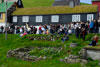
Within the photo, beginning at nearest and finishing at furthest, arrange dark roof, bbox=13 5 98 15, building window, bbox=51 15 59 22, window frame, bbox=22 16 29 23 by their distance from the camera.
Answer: dark roof, bbox=13 5 98 15, building window, bbox=51 15 59 22, window frame, bbox=22 16 29 23

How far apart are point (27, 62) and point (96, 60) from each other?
698 cm

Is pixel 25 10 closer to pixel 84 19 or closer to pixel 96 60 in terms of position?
pixel 84 19

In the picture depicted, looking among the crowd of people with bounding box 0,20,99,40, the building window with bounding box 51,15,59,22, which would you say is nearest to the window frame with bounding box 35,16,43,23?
the building window with bounding box 51,15,59,22

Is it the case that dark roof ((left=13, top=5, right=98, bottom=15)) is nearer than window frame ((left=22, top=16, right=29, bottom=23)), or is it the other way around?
dark roof ((left=13, top=5, right=98, bottom=15))

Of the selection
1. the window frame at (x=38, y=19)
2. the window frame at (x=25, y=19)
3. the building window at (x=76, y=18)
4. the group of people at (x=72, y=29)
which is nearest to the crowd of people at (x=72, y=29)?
the group of people at (x=72, y=29)

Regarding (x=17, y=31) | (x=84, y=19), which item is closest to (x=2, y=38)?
(x=17, y=31)

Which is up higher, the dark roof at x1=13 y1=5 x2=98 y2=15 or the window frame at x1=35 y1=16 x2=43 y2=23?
the dark roof at x1=13 y1=5 x2=98 y2=15

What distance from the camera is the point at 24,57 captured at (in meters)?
26.1

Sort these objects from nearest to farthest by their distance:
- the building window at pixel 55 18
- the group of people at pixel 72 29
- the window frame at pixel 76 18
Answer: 1. the group of people at pixel 72 29
2. the window frame at pixel 76 18
3. the building window at pixel 55 18

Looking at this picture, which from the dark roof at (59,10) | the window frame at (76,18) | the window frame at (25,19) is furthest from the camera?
the window frame at (25,19)

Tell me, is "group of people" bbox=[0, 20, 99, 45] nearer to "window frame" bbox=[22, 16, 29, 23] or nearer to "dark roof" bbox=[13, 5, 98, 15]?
"dark roof" bbox=[13, 5, 98, 15]

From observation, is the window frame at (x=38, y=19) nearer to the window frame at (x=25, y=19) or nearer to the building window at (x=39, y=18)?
the building window at (x=39, y=18)

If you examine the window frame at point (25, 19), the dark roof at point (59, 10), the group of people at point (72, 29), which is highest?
the dark roof at point (59, 10)

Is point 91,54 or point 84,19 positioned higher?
point 84,19
